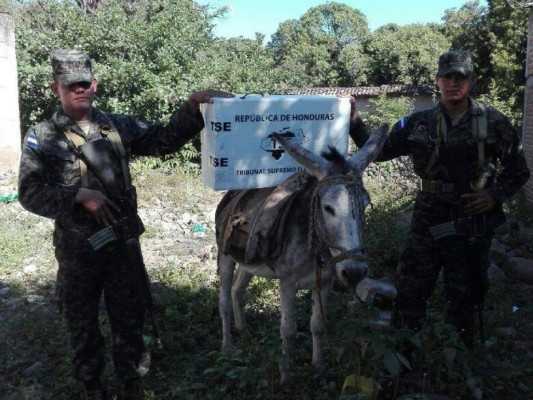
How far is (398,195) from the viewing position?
36.5 feet

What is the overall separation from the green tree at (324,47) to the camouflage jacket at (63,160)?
11.5 metres

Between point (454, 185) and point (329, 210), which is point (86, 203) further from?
point (454, 185)

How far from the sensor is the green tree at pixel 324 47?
119ft

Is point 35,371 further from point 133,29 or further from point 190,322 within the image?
point 133,29

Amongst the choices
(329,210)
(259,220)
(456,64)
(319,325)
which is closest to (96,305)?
(259,220)

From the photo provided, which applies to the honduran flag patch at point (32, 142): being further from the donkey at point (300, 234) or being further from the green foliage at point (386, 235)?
the green foliage at point (386, 235)

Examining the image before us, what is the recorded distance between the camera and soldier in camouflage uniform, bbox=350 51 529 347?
3463 mm

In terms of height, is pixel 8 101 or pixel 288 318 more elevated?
pixel 8 101

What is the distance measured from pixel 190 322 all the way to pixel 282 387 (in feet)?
5.34

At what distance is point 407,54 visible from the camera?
31406 millimetres

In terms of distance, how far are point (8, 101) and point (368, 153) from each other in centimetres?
1022

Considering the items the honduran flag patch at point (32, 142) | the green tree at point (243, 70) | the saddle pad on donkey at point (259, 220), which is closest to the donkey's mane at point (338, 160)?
the saddle pad on donkey at point (259, 220)

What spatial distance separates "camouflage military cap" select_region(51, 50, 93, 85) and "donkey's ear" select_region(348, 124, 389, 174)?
167 centimetres

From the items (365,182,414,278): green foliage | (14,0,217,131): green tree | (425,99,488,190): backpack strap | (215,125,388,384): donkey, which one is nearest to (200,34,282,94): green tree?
(14,0,217,131): green tree
